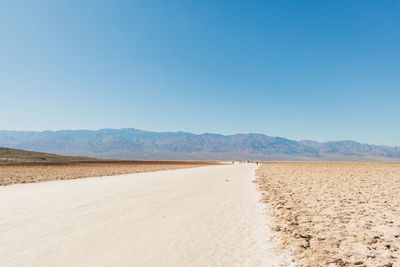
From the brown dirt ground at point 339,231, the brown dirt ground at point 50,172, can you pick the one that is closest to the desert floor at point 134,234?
the brown dirt ground at point 339,231

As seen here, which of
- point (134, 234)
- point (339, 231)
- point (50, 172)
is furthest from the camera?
point (50, 172)

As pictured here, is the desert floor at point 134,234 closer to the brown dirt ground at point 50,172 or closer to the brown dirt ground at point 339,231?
the brown dirt ground at point 339,231

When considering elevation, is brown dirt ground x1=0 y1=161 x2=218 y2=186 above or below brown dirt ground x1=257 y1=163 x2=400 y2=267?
below

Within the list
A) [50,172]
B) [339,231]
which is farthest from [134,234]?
[50,172]

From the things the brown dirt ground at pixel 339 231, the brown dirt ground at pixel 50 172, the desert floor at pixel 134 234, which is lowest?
the brown dirt ground at pixel 50 172

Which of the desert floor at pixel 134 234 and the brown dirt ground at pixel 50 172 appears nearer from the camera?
the desert floor at pixel 134 234

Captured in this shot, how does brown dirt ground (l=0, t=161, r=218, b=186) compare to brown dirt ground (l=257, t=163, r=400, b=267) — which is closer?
brown dirt ground (l=257, t=163, r=400, b=267)

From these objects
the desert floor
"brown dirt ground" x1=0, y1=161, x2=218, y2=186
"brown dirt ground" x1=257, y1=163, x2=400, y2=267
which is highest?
"brown dirt ground" x1=257, y1=163, x2=400, y2=267

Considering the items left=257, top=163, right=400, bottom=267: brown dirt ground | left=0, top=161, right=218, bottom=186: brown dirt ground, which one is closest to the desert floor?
left=257, top=163, right=400, bottom=267: brown dirt ground

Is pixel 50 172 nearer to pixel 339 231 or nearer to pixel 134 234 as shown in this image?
pixel 134 234

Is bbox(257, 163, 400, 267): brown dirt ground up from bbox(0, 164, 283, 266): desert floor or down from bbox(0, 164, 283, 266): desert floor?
up

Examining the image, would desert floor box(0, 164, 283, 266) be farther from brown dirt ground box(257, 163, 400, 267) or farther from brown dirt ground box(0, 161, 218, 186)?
brown dirt ground box(0, 161, 218, 186)

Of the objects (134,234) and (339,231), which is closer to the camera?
(134,234)

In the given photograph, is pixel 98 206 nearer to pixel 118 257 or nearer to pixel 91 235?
pixel 91 235
